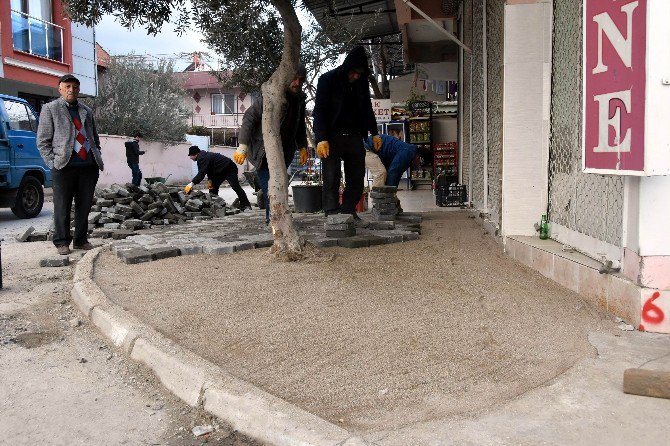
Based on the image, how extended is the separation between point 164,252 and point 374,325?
3.18 meters

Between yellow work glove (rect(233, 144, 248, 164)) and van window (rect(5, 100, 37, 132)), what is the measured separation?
5974 mm

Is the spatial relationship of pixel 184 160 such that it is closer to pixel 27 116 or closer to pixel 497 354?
pixel 27 116

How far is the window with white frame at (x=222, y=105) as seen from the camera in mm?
47688

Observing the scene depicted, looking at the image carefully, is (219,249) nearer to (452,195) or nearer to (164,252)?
(164,252)

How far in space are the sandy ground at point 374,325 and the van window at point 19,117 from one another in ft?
23.0

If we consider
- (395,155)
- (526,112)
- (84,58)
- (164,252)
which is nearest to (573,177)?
(526,112)

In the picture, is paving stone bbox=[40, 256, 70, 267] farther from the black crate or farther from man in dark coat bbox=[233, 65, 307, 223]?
the black crate

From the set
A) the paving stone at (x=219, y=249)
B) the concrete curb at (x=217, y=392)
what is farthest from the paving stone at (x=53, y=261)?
the concrete curb at (x=217, y=392)

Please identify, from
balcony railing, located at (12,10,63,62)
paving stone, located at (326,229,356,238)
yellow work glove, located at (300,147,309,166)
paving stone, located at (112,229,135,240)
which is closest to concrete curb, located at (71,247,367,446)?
paving stone, located at (326,229,356,238)

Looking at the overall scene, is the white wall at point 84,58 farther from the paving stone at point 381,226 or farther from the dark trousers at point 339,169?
the paving stone at point 381,226

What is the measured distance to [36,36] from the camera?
67.9 ft

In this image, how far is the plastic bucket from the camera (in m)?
10.6

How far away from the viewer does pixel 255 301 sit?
4.40 meters

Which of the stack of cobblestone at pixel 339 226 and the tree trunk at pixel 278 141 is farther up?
the tree trunk at pixel 278 141
